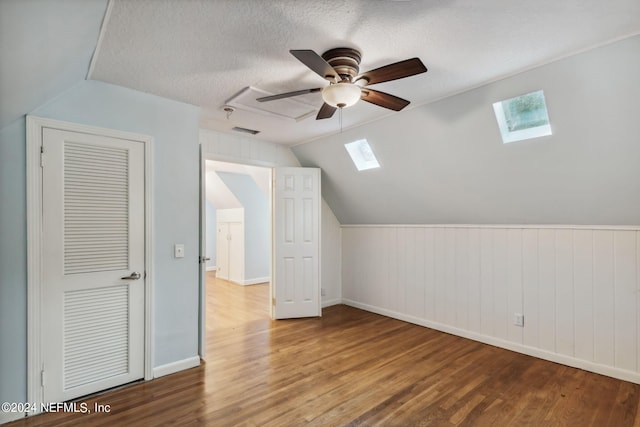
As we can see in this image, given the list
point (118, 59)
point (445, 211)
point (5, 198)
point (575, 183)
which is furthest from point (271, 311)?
point (575, 183)

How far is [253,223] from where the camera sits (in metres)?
7.08

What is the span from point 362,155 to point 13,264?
11.5ft

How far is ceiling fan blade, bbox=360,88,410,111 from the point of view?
219 cm

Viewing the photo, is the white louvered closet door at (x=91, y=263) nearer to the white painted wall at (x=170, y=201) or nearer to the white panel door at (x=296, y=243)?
the white painted wall at (x=170, y=201)

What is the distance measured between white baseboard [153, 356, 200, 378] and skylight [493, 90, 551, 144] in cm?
346

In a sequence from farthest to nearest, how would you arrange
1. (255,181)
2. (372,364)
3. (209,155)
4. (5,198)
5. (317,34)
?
(255,181), (209,155), (372,364), (5,198), (317,34)

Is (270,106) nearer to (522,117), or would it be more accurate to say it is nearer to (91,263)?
(91,263)

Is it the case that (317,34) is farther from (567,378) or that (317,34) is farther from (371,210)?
(567,378)

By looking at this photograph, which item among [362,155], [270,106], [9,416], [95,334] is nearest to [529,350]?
[362,155]

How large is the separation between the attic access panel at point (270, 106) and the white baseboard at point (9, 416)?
279cm

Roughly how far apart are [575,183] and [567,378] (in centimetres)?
168

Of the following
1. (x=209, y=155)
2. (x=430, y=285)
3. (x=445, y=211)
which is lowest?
(x=430, y=285)

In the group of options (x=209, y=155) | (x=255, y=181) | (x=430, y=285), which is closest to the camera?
(x=209, y=155)

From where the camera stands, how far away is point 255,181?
22.8 feet
